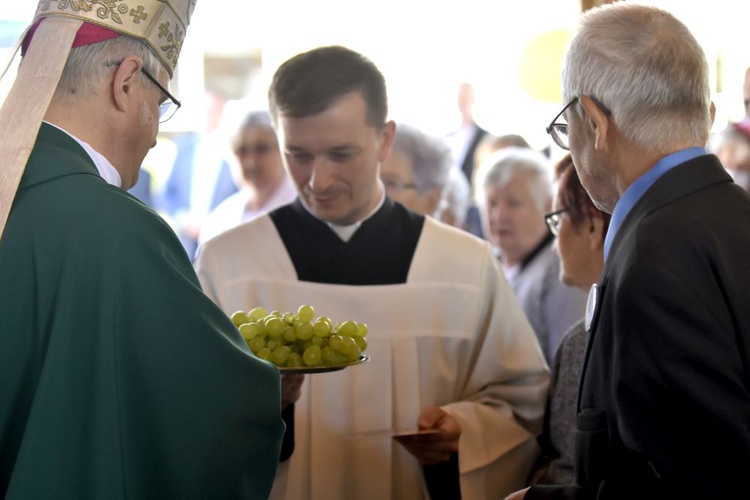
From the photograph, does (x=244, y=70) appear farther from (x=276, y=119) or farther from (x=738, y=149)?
(x=276, y=119)

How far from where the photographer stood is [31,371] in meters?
2.00

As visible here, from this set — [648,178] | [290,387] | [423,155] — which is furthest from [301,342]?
[423,155]

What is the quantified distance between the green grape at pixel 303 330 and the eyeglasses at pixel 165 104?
0.59 m

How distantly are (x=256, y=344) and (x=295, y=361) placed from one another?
102mm

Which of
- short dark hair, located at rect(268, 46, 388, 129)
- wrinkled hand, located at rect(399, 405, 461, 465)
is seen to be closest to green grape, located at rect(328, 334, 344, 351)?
wrinkled hand, located at rect(399, 405, 461, 465)

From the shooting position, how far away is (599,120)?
2.00 metres

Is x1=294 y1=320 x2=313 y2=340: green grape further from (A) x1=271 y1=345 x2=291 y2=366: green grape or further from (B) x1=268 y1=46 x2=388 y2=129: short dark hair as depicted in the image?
(B) x1=268 y1=46 x2=388 y2=129: short dark hair

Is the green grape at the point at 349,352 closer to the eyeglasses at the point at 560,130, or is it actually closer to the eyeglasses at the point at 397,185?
the eyeglasses at the point at 560,130

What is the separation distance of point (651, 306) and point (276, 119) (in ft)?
5.57

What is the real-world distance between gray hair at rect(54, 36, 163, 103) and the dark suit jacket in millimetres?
1154

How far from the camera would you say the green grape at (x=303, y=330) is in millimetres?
2428

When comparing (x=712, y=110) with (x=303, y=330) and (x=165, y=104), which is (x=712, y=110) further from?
(x=165, y=104)

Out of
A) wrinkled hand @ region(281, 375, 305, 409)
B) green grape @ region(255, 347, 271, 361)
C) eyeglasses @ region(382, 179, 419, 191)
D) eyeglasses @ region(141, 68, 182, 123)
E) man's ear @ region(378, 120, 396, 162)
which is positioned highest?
eyeglasses @ region(382, 179, 419, 191)

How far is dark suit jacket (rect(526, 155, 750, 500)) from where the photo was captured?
68.1 inches
